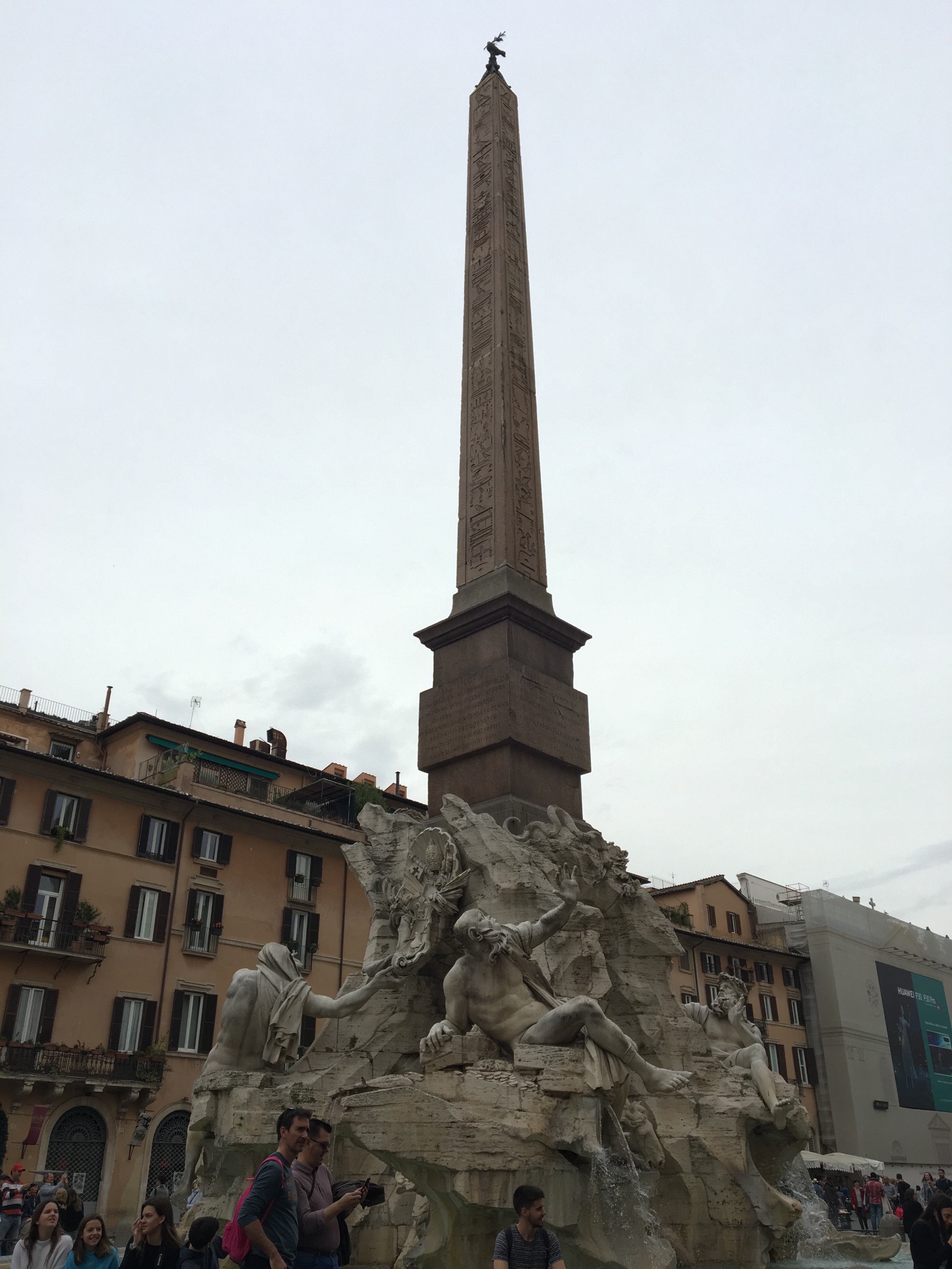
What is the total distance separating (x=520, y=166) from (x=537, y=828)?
9.49 meters

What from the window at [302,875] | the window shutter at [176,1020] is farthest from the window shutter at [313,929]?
the window shutter at [176,1020]

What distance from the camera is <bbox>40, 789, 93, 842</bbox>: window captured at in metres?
19.5

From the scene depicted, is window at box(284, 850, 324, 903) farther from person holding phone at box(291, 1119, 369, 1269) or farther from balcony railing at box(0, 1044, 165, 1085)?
person holding phone at box(291, 1119, 369, 1269)

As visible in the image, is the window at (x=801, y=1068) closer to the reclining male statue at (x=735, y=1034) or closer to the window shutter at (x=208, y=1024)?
the window shutter at (x=208, y=1024)

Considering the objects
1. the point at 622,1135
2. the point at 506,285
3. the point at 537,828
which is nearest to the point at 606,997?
the point at 537,828

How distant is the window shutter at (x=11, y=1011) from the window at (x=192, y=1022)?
2872 mm

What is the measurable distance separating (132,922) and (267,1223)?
17796mm

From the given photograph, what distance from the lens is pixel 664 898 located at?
32.7 m

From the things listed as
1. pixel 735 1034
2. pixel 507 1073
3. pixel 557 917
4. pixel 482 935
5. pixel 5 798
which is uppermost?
pixel 5 798

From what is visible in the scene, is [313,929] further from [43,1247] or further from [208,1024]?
[43,1247]

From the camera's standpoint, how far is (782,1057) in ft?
100

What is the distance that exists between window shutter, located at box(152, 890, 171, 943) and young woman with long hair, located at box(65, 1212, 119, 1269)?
1685cm

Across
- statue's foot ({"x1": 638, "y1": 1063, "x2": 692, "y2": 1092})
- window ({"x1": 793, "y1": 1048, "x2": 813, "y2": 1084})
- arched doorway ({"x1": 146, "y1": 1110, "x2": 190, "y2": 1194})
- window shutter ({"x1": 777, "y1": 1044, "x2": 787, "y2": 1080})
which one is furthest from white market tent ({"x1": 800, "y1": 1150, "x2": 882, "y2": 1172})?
statue's foot ({"x1": 638, "y1": 1063, "x2": 692, "y2": 1092})

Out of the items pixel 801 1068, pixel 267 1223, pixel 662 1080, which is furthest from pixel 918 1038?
pixel 267 1223
